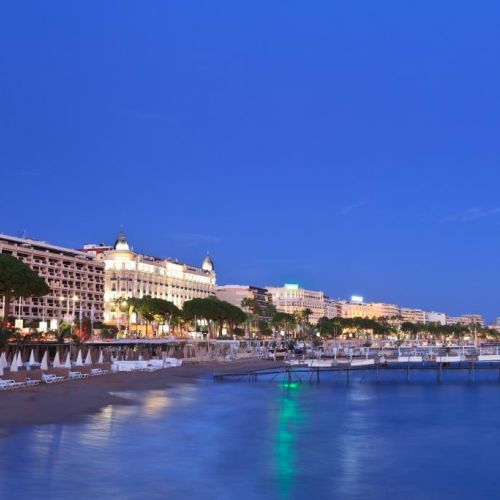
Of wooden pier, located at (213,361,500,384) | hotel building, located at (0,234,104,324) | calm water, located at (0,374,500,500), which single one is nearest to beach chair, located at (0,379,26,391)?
calm water, located at (0,374,500,500)

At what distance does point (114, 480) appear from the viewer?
27656mm

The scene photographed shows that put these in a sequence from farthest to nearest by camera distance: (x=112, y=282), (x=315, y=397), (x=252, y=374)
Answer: (x=112, y=282) → (x=252, y=374) → (x=315, y=397)

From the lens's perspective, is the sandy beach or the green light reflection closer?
the green light reflection

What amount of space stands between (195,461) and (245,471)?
9.28 feet

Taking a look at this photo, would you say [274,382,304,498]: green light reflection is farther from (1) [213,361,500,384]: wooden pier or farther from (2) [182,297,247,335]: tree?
(2) [182,297,247,335]: tree

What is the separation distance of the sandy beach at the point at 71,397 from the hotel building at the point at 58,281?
7245 cm

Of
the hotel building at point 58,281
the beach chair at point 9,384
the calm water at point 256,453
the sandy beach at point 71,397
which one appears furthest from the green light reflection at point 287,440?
the hotel building at point 58,281

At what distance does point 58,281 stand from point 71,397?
11293 centimetres

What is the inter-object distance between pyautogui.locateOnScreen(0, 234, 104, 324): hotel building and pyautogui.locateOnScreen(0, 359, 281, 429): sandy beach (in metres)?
72.5

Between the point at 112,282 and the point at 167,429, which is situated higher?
the point at 112,282

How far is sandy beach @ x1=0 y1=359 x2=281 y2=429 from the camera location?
1614 inches

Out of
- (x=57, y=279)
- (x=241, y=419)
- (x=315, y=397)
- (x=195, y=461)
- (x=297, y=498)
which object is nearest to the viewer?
(x=297, y=498)

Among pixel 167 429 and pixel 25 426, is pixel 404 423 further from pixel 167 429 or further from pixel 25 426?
pixel 25 426

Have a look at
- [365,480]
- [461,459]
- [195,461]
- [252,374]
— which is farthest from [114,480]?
[252,374]
